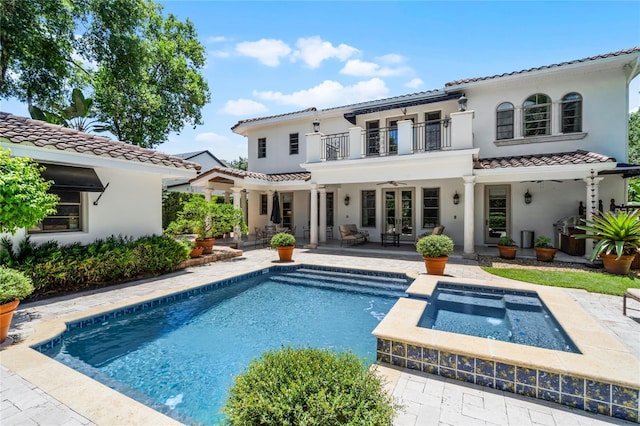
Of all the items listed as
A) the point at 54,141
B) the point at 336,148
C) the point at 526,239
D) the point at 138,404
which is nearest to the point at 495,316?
→ the point at 138,404

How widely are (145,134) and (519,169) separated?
2215 centimetres

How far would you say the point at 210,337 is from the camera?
18.5 ft

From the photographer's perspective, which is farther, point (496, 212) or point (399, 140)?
point (496, 212)

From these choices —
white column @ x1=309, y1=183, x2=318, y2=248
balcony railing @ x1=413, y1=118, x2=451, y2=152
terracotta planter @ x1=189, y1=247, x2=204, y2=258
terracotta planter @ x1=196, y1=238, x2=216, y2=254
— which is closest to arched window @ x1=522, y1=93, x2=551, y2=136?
balcony railing @ x1=413, y1=118, x2=451, y2=152

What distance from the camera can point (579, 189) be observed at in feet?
41.3

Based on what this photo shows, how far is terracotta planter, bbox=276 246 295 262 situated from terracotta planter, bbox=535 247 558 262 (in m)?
9.28

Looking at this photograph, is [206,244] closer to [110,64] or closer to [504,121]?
[110,64]

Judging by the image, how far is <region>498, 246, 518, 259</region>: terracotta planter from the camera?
11.2m

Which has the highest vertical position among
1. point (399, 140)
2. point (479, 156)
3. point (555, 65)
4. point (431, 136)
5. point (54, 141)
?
point (555, 65)

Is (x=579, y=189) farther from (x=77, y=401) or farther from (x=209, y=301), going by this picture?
(x=77, y=401)

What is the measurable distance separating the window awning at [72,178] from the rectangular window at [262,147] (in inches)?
452

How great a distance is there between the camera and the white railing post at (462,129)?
36.0 ft

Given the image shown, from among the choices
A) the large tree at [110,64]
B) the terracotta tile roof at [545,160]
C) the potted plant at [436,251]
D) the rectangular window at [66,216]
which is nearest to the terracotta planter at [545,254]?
the terracotta tile roof at [545,160]

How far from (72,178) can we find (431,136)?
43.9 feet
